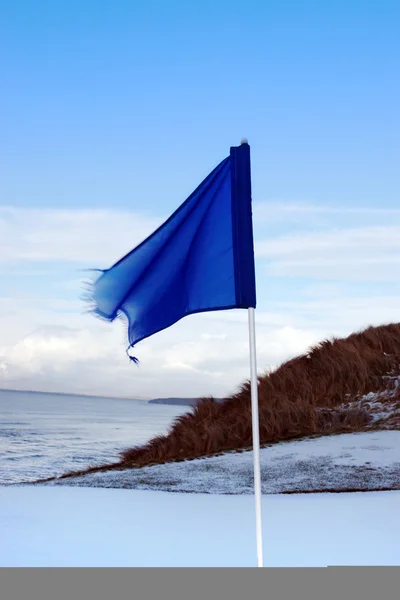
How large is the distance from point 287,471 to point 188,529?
2135 millimetres

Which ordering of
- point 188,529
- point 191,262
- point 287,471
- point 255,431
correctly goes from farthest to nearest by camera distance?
1. point 287,471
2. point 188,529
3. point 191,262
4. point 255,431

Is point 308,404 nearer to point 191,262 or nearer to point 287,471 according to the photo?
point 287,471

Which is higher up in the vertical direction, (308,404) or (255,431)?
(308,404)

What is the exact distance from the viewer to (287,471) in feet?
24.1

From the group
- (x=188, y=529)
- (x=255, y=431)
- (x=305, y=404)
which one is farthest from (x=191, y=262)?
(x=305, y=404)

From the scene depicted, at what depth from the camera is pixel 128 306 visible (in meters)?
4.78

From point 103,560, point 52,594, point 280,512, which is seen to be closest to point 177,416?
point 280,512

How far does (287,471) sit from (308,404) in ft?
9.96

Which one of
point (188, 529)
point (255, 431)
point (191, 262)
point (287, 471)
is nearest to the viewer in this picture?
point (255, 431)

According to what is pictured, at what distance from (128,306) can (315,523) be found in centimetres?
217

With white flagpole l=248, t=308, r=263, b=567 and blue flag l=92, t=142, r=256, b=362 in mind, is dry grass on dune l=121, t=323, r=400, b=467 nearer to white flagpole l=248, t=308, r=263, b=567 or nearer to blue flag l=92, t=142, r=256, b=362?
blue flag l=92, t=142, r=256, b=362

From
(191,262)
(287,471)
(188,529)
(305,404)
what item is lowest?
(188,529)

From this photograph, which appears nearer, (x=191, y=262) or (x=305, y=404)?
(x=191, y=262)

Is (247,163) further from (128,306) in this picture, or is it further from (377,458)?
(377,458)
